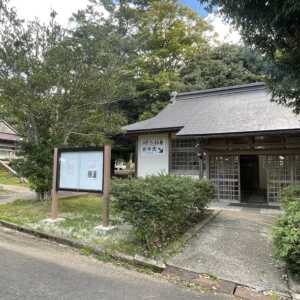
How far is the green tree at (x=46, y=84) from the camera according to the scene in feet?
27.0

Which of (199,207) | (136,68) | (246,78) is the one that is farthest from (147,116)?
(199,207)

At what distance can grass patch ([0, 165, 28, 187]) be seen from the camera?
50.5 feet

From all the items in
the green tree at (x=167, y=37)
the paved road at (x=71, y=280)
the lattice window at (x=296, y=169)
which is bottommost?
the paved road at (x=71, y=280)

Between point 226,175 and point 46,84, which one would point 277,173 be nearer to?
point 226,175

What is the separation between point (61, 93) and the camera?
875 centimetres

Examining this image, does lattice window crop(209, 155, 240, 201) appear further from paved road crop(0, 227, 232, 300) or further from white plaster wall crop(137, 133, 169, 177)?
paved road crop(0, 227, 232, 300)

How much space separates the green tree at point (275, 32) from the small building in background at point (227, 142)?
155 inches

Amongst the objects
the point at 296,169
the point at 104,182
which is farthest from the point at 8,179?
the point at 296,169

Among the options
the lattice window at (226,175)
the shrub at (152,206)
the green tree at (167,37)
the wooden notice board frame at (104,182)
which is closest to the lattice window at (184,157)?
the lattice window at (226,175)

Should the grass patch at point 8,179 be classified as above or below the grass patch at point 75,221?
above

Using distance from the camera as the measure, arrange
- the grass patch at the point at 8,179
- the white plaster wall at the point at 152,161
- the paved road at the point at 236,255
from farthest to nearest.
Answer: the grass patch at the point at 8,179 → the white plaster wall at the point at 152,161 → the paved road at the point at 236,255

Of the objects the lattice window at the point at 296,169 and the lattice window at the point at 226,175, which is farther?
the lattice window at the point at 226,175

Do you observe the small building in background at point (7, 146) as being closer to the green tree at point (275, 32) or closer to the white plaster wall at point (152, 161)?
the white plaster wall at point (152, 161)

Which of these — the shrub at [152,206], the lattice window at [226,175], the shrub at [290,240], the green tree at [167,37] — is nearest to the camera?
the shrub at [290,240]
